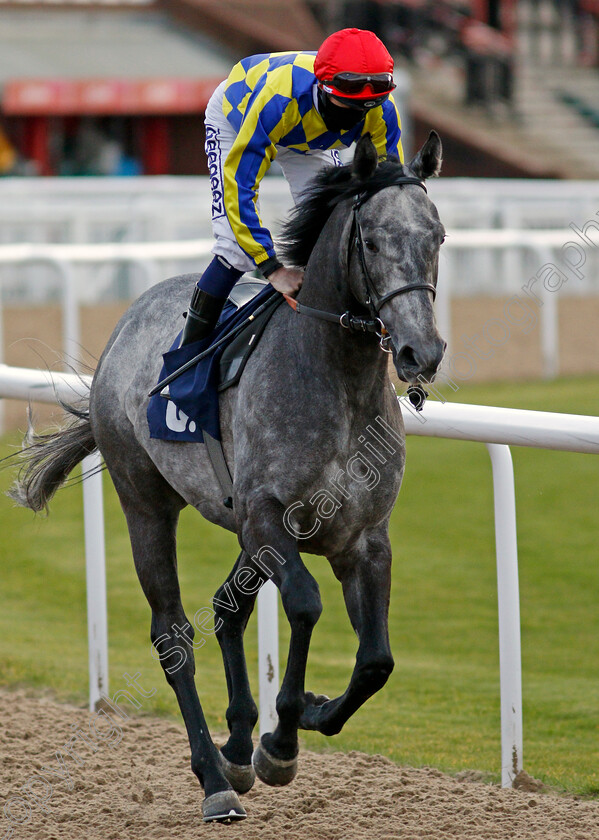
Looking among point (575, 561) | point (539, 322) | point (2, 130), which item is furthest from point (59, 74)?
point (575, 561)

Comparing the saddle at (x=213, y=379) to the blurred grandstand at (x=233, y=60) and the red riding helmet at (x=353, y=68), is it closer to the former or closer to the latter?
the red riding helmet at (x=353, y=68)

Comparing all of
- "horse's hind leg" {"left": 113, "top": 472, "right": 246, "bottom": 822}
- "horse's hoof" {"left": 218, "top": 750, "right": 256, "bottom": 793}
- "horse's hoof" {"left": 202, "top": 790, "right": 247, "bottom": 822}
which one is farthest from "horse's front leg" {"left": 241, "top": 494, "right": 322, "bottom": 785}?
"horse's hind leg" {"left": 113, "top": 472, "right": 246, "bottom": 822}

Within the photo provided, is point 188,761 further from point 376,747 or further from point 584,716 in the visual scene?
point 584,716


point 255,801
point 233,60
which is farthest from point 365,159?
point 233,60

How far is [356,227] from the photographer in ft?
9.64

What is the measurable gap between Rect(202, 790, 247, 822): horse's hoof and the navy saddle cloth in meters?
0.92

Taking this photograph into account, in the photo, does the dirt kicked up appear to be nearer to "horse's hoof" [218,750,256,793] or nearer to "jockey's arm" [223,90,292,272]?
"horse's hoof" [218,750,256,793]

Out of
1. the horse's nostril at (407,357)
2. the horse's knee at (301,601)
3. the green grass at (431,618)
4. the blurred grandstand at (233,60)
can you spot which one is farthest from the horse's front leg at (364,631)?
the blurred grandstand at (233,60)

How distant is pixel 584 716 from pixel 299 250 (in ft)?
6.75

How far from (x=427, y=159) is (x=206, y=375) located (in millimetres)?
810

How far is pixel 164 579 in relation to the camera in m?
3.75

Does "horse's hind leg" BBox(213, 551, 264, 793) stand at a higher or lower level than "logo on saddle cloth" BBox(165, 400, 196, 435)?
lower

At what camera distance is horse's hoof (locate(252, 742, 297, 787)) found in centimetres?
310

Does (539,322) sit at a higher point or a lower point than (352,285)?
lower
